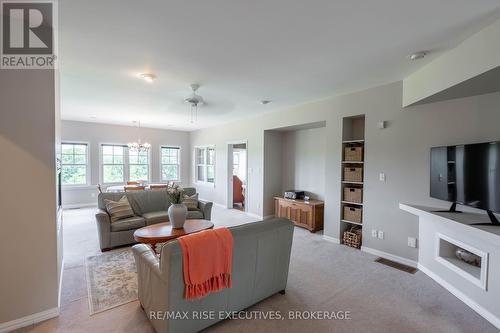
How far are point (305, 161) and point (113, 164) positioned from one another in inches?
245

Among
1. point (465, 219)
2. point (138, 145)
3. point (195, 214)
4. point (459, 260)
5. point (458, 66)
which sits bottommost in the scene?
point (459, 260)

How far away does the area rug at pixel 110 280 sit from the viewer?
2367 mm

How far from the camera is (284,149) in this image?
19.9 feet

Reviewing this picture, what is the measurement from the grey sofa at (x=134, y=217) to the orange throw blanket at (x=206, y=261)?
8.60ft

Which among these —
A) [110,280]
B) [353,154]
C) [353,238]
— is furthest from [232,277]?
[353,154]

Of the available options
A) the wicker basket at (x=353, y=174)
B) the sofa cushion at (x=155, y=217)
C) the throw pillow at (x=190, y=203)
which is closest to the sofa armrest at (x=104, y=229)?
the sofa cushion at (x=155, y=217)

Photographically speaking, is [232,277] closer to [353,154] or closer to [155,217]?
[155,217]

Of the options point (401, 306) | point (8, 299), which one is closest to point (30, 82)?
point (8, 299)

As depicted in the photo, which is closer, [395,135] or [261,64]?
[261,64]

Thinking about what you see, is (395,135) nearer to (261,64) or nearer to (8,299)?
(261,64)

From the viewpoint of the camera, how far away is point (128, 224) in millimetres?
3832

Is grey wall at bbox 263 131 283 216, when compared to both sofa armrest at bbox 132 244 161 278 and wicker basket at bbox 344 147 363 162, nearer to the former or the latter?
wicker basket at bbox 344 147 363 162

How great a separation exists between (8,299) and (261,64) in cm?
335

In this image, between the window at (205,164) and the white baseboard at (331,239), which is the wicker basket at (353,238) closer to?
the white baseboard at (331,239)
